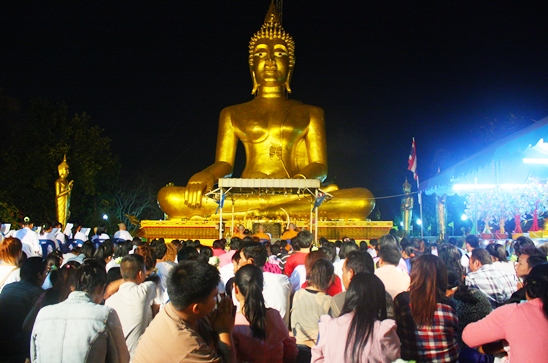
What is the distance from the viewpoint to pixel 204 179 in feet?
39.7

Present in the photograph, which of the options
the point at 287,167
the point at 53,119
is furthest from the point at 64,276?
the point at 53,119

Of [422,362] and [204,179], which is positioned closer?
[422,362]

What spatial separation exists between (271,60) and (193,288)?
1223 cm

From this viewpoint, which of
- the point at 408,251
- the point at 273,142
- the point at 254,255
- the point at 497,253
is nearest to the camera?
the point at 254,255

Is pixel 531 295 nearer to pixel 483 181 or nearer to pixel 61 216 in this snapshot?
pixel 483 181

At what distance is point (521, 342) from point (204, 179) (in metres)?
10.3

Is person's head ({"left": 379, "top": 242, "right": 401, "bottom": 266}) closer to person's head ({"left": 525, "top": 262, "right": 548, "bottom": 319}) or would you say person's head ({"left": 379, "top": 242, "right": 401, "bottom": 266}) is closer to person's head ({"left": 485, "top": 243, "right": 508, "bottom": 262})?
person's head ({"left": 485, "top": 243, "right": 508, "bottom": 262})

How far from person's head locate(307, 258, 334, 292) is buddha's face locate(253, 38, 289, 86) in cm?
1099

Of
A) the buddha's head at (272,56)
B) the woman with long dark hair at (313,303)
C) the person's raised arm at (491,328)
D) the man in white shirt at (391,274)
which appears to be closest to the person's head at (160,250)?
the woman with long dark hair at (313,303)

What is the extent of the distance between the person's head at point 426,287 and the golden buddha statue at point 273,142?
9918 millimetres

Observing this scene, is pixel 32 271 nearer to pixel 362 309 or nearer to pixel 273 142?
pixel 362 309

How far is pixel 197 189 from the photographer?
1184cm

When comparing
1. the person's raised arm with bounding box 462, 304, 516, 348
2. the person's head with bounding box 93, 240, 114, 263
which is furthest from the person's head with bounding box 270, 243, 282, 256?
the person's raised arm with bounding box 462, 304, 516, 348

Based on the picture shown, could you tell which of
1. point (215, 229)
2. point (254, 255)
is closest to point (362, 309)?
point (254, 255)
